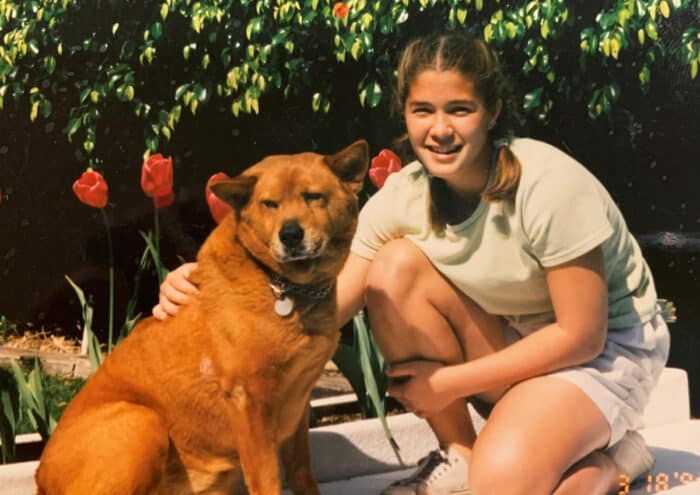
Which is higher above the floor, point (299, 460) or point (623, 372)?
point (623, 372)

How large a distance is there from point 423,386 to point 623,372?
504 millimetres

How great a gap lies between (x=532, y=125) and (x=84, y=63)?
4.71 ft

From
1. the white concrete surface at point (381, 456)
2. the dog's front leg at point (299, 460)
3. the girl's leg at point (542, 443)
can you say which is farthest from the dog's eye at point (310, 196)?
the white concrete surface at point (381, 456)

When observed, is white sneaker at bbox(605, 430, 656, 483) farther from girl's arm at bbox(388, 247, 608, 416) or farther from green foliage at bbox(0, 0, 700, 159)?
green foliage at bbox(0, 0, 700, 159)

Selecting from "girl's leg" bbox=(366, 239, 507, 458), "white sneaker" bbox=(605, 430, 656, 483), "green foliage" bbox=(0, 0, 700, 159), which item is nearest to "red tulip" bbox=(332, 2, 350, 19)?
"green foliage" bbox=(0, 0, 700, 159)

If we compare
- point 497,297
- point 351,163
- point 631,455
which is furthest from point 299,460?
point 631,455

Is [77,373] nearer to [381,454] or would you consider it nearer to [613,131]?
[381,454]

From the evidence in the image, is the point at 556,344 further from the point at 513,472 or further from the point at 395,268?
the point at 395,268

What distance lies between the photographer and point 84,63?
283cm

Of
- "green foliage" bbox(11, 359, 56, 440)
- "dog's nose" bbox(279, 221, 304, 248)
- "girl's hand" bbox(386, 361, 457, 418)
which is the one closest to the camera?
"dog's nose" bbox(279, 221, 304, 248)

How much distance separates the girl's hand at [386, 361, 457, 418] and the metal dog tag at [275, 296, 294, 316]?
19.6 inches

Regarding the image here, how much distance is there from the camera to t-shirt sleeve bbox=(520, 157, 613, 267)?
217 cm

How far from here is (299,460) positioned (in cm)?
229
